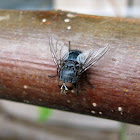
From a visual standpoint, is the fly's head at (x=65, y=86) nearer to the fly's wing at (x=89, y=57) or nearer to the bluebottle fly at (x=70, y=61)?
the bluebottle fly at (x=70, y=61)

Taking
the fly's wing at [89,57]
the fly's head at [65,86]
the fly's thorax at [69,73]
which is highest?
the fly's wing at [89,57]

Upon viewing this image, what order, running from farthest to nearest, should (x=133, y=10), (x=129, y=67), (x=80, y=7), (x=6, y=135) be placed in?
(x=80, y=7)
(x=133, y=10)
(x=6, y=135)
(x=129, y=67)

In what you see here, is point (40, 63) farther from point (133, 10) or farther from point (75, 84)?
point (133, 10)

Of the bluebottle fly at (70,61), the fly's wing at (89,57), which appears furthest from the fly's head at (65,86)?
the fly's wing at (89,57)

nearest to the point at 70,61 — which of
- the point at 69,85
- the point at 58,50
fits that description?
the point at 58,50

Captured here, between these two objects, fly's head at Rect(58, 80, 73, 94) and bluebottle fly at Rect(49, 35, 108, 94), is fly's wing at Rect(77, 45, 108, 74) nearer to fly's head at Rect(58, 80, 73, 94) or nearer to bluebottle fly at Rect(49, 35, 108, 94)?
bluebottle fly at Rect(49, 35, 108, 94)

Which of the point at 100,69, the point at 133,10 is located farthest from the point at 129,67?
the point at 133,10

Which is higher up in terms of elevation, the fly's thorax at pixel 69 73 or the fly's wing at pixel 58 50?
the fly's wing at pixel 58 50
